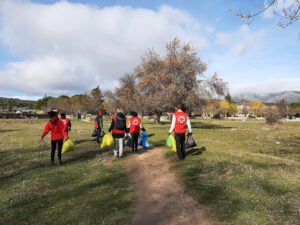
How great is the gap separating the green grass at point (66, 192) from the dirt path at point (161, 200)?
34cm

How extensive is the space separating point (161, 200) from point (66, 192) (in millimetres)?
2945

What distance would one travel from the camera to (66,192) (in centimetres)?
814

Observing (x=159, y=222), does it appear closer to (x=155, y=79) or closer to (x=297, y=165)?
(x=297, y=165)

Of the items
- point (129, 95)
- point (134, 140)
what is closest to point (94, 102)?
point (129, 95)

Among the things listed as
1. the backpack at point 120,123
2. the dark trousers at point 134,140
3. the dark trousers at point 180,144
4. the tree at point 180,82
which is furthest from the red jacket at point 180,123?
the tree at point 180,82

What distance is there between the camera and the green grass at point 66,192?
20.7 feet

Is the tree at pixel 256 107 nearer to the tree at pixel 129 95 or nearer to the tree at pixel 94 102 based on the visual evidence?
the tree at pixel 94 102

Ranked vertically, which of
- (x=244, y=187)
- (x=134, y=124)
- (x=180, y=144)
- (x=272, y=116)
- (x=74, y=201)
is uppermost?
(x=272, y=116)

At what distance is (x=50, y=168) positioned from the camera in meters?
11.5

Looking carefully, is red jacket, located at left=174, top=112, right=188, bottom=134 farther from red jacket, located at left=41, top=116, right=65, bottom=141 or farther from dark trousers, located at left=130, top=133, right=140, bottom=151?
red jacket, located at left=41, top=116, right=65, bottom=141

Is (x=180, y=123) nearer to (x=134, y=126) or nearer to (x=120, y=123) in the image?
(x=120, y=123)

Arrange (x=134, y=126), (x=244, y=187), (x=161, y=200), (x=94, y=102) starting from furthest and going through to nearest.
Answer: (x=94, y=102), (x=134, y=126), (x=244, y=187), (x=161, y=200)

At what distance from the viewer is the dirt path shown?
5.89 metres

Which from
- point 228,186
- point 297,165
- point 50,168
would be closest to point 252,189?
point 228,186
